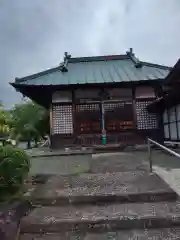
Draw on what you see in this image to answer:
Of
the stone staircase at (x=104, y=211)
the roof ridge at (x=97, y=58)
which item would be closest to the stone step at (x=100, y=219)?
the stone staircase at (x=104, y=211)

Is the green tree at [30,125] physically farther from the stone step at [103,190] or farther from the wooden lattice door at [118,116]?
the stone step at [103,190]

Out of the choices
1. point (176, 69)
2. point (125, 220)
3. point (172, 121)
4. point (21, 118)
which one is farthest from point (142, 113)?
point (21, 118)

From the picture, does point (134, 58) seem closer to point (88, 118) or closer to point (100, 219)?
point (88, 118)

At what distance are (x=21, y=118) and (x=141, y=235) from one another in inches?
926

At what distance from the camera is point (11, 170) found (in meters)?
3.61

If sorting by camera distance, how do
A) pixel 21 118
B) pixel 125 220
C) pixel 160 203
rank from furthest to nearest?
pixel 21 118, pixel 160 203, pixel 125 220

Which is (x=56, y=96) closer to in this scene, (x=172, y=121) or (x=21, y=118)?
(x=172, y=121)

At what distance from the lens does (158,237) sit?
2873 mm

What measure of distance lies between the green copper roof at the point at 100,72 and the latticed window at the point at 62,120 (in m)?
1.59

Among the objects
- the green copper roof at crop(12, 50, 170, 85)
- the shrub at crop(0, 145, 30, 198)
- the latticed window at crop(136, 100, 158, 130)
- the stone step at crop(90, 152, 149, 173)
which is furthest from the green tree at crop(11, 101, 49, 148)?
the shrub at crop(0, 145, 30, 198)

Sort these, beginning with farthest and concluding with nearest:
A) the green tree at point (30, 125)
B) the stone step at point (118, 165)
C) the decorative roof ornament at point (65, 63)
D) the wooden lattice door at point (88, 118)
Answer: the green tree at point (30, 125) → the decorative roof ornament at point (65, 63) → the wooden lattice door at point (88, 118) → the stone step at point (118, 165)

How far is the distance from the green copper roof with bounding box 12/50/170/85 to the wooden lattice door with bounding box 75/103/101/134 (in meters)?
1.48

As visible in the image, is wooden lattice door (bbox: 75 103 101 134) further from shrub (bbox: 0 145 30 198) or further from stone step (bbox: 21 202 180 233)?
stone step (bbox: 21 202 180 233)

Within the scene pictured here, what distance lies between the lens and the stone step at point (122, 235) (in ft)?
9.48
